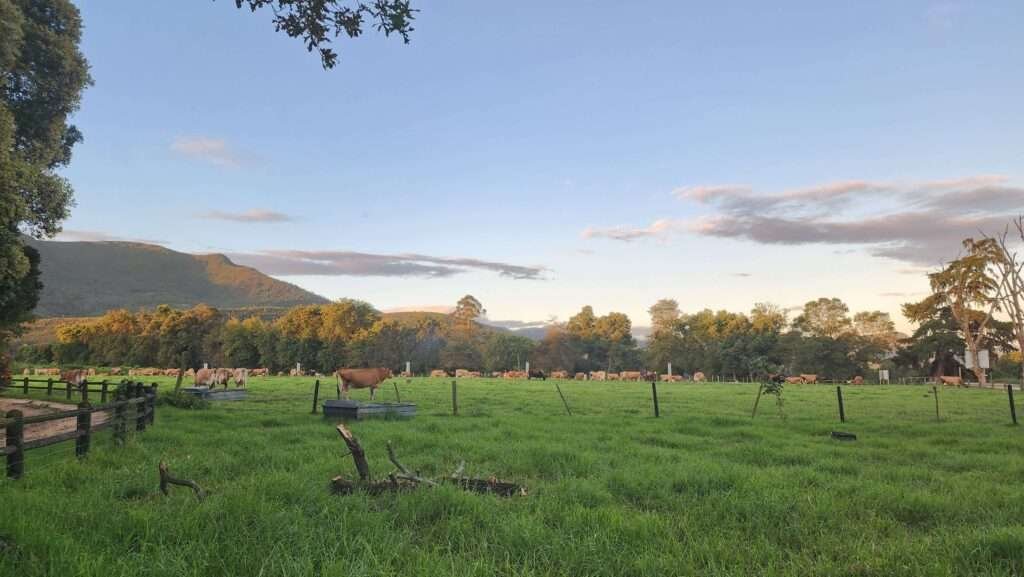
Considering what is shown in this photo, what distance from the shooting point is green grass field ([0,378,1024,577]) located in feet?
16.6

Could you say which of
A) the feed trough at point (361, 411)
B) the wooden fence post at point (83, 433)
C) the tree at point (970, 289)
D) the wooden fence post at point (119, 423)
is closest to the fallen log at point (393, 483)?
the wooden fence post at point (83, 433)

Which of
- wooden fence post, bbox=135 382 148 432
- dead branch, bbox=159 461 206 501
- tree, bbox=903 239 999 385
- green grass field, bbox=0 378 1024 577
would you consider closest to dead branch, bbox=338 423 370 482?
green grass field, bbox=0 378 1024 577

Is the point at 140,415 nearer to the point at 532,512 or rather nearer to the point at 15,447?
the point at 15,447

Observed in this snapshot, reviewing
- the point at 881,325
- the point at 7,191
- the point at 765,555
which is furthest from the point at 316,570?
the point at 881,325

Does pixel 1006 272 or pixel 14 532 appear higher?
pixel 1006 272

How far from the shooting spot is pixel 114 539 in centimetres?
554

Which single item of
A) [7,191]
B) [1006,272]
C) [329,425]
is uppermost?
[1006,272]

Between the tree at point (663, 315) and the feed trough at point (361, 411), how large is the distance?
76.0 meters

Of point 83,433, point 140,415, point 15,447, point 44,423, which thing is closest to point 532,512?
point 15,447

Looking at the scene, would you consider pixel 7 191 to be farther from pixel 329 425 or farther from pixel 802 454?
pixel 802 454

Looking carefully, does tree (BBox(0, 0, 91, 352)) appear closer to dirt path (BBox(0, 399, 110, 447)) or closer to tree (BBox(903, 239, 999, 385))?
dirt path (BBox(0, 399, 110, 447))

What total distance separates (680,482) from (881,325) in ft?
280

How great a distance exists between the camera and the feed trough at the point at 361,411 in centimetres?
1666

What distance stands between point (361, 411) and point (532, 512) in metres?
10.9
